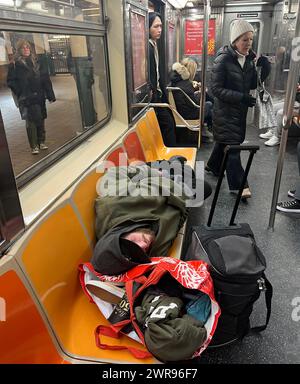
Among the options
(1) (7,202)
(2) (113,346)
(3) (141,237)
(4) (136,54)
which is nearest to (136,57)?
(4) (136,54)

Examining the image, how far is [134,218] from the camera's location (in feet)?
5.22

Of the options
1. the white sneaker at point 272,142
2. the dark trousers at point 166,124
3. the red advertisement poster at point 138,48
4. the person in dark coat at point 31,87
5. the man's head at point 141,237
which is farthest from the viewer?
the white sneaker at point 272,142

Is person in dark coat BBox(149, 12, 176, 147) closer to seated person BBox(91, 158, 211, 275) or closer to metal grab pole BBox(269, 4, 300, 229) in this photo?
metal grab pole BBox(269, 4, 300, 229)

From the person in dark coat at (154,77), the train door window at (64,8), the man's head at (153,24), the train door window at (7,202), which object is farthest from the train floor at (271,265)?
the man's head at (153,24)

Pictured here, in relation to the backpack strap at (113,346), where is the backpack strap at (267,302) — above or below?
below

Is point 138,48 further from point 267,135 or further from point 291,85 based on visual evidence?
point 267,135

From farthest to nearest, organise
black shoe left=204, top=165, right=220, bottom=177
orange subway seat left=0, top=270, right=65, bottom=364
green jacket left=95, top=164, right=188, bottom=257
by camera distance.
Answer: black shoe left=204, top=165, right=220, bottom=177 → green jacket left=95, top=164, right=188, bottom=257 → orange subway seat left=0, top=270, right=65, bottom=364

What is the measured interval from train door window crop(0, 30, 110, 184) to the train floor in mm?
1297

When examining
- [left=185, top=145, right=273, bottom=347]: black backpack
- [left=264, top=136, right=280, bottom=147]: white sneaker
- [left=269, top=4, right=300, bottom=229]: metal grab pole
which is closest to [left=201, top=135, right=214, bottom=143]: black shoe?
[left=264, top=136, right=280, bottom=147]: white sneaker

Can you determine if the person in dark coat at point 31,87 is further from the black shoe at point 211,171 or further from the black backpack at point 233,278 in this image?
the black shoe at point 211,171

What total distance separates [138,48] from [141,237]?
258 cm

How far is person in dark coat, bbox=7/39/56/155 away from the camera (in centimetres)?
187

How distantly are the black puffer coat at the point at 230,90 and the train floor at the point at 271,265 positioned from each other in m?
0.73

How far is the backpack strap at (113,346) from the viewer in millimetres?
1173
